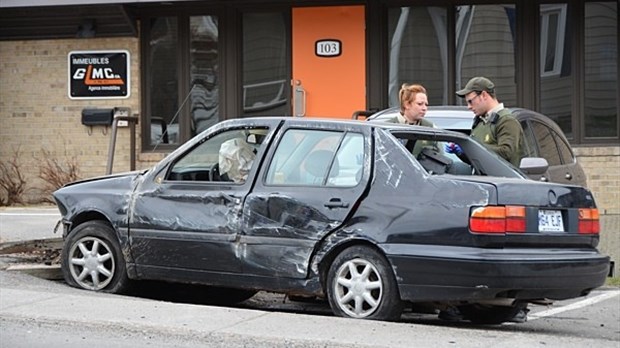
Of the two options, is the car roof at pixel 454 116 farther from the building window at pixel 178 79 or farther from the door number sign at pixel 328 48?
the building window at pixel 178 79

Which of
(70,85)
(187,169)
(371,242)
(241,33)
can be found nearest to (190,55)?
(241,33)

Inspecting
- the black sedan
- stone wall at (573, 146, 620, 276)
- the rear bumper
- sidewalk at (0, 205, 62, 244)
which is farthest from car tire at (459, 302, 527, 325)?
stone wall at (573, 146, 620, 276)

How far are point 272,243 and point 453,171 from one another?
145 cm

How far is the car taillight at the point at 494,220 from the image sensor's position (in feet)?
23.3

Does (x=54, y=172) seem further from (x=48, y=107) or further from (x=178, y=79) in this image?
(x=178, y=79)

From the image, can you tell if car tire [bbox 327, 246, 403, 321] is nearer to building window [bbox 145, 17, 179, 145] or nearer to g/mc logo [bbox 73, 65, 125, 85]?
building window [bbox 145, 17, 179, 145]

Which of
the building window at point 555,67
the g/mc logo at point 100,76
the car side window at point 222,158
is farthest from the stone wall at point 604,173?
the car side window at point 222,158

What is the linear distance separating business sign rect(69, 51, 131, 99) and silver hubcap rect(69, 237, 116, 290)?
816 centimetres

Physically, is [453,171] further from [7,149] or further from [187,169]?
[7,149]

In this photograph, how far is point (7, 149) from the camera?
55.8ft

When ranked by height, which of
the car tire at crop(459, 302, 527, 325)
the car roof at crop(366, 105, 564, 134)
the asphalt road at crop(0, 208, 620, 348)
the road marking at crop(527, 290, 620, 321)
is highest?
the car roof at crop(366, 105, 564, 134)

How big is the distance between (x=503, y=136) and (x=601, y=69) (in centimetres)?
753

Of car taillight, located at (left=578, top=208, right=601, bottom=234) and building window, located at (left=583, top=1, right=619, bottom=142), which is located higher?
building window, located at (left=583, top=1, right=619, bottom=142)

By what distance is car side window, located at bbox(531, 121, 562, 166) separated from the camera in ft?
33.7
